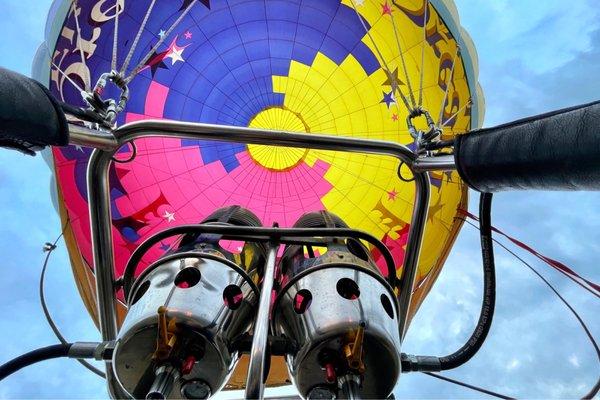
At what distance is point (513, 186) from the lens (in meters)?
1.62

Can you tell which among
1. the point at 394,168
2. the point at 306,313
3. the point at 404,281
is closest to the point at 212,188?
the point at 394,168

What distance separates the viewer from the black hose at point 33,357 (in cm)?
163

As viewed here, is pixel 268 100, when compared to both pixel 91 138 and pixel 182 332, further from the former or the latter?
pixel 182 332

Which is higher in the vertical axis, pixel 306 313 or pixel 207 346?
pixel 306 313

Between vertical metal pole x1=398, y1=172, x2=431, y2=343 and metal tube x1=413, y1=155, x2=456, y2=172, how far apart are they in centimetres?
6

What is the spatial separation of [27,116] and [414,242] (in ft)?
5.08

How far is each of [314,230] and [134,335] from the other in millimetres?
705

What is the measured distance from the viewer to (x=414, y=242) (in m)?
2.39

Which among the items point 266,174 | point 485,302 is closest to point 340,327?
point 485,302

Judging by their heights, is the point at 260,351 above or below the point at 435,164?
below

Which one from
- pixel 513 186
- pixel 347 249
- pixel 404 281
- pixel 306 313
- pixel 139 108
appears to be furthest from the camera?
pixel 139 108

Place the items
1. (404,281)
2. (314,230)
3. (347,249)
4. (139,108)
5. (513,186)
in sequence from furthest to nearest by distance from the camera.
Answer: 1. (139,108)
2. (404,281)
3. (347,249)
4. (314,230)
5. (513,186)

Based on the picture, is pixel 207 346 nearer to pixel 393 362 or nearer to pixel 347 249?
pixel 393 362

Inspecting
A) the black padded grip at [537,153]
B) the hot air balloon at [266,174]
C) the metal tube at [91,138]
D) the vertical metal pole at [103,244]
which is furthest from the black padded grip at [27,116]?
the black padded grip at [537,153]
